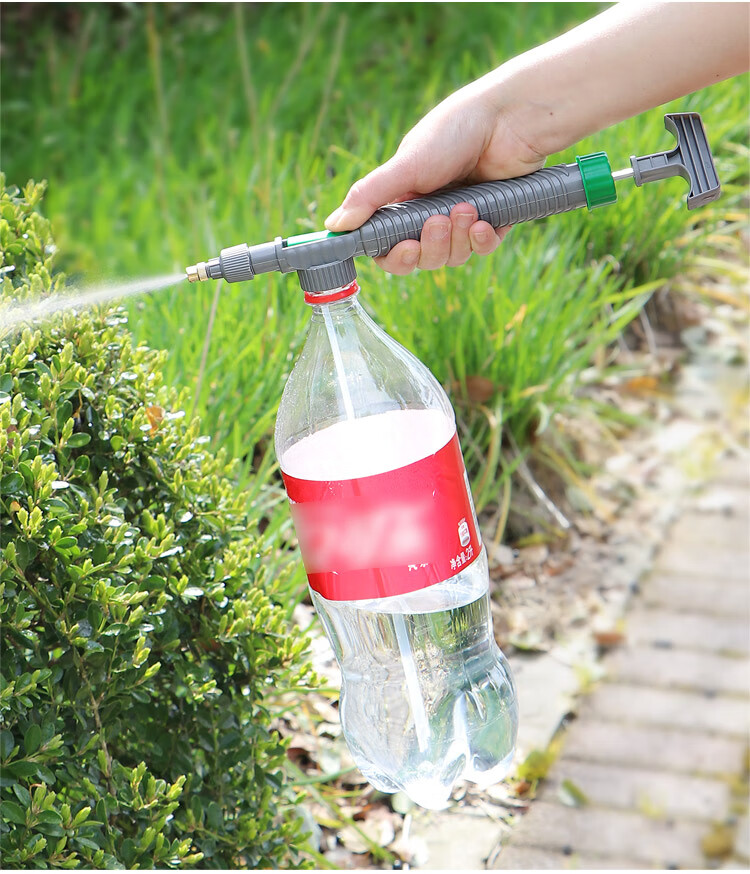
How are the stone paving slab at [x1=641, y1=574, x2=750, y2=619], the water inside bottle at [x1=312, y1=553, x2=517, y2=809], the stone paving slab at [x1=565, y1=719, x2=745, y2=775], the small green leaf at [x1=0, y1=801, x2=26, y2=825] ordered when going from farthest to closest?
the stone paving slab at [x1=641, y1=574, x2=750, y2=619] → the stone paving slab at [x1=565, y1=719, x2=745, y2=775] → the water inside bottle at [x1=312, y1=553, x2=517, y2=809] → the small green leaf at [x1=0, y1=801, x2=26, y2=825]

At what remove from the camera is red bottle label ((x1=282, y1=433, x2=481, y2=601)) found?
1573 mm

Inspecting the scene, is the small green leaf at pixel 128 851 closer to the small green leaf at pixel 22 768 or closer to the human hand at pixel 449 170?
the small green leaf at pixel 22 768

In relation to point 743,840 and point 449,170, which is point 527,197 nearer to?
point 449,170

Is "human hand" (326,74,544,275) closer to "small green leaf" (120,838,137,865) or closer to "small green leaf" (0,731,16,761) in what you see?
"small green leaf" (0,731,16,761)

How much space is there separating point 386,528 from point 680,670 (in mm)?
1727

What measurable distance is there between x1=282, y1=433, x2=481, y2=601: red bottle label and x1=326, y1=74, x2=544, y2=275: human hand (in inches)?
13.4

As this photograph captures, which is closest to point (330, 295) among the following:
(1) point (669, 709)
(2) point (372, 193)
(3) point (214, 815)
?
(2) point (372, 193)

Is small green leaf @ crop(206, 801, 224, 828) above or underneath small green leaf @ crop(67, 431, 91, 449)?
underneath

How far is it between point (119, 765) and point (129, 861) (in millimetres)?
152

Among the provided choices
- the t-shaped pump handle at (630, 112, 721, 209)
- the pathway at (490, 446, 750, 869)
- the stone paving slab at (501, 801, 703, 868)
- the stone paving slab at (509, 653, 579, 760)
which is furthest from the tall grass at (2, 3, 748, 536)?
the t-shaped pump handle at (630, 112, 721, 209)

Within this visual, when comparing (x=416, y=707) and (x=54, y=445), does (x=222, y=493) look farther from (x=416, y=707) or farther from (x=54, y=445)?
(x=416, y=707)

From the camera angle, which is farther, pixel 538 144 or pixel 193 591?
pixel 538 144

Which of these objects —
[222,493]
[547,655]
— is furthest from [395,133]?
[222,493]

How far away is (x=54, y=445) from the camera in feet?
5.39
